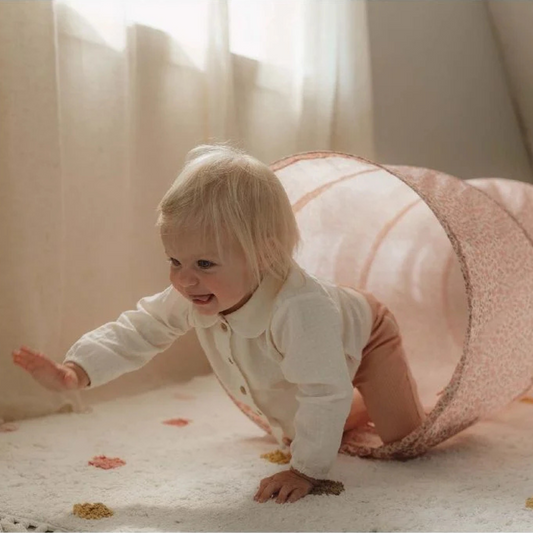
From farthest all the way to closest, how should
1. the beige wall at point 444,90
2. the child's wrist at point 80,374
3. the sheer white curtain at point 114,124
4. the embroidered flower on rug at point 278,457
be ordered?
the beige wall at point 444,90
the sheer white curtain at point 114,124
the embroidered flower on rug at point 278,457
the child's wrist at point 80,374

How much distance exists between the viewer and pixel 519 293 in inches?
45.2

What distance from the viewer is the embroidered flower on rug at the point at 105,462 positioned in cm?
107

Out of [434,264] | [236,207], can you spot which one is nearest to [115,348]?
[236,207]

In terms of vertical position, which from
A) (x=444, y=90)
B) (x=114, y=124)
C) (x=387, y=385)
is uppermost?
(x=444, y=90)

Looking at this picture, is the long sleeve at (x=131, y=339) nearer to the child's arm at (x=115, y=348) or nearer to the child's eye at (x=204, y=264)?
the child's arm at (x=115, y=348)

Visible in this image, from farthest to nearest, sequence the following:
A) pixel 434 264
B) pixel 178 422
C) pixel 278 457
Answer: pixel 434 264, pixel 178 422, pixel 278 457

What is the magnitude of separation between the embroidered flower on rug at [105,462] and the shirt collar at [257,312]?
0.27m

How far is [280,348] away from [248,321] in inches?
2.2

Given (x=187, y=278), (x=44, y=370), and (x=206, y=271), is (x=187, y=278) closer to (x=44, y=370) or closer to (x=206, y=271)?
(x=206, y=271)

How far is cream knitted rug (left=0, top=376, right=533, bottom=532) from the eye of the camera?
0.88 meters

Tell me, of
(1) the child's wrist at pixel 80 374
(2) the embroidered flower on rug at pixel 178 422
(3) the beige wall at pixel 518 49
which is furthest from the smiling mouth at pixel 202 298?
(3) the beige wall at pixel 518 49

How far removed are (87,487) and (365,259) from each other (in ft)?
Result: 2.56

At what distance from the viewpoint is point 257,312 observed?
1.00 meters

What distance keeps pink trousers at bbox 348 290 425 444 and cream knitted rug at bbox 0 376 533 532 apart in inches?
2.2
